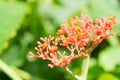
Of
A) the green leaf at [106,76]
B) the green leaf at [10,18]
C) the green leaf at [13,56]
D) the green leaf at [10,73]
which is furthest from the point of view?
Answer: the green leaf at [13,56]

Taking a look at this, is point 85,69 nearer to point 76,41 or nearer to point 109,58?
point 76,41

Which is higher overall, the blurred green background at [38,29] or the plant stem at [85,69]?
the blurred green background at [38,29]

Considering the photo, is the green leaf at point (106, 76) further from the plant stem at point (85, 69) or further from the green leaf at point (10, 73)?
the plant stem at point (85, 69)

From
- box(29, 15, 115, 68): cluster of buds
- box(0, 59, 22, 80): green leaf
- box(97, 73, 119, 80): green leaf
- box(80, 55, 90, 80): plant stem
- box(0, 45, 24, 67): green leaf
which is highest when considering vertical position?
box(0, 45, 24, 67): green leaf

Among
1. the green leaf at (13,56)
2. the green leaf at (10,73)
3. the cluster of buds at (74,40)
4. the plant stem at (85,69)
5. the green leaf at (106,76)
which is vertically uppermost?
the green leaf at (13,56)

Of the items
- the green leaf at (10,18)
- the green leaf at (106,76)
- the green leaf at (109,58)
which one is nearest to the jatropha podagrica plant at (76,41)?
the green leaf at (106,76)

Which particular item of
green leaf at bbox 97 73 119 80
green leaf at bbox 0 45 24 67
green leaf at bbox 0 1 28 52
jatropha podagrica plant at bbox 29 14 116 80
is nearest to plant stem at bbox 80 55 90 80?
jatropha podagrica plant at bbox 29 14 116 80

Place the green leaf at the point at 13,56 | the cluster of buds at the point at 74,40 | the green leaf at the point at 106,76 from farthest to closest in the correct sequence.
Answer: the green leaf at the point at 13,56
the green leaf at the point at 106,76
the cluster of buds at the point at 74,40

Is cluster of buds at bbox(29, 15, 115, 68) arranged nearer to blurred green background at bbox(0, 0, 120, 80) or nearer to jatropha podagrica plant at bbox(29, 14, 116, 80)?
jatropha podagrica plant at bbox(29, 14, 116, 80)

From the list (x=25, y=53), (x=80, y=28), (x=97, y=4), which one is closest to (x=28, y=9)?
(x=25, y=53)
